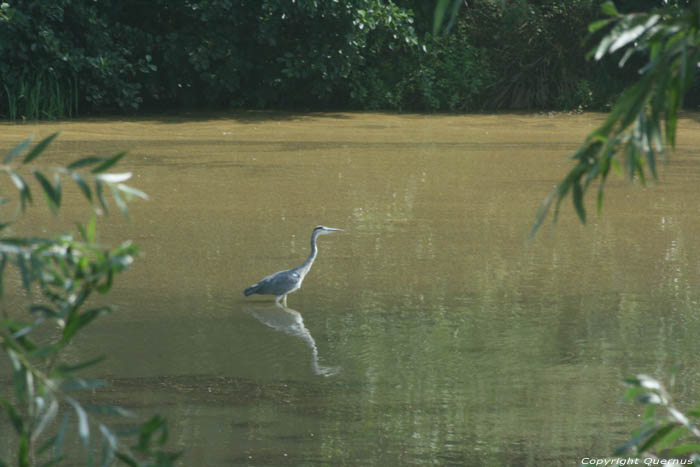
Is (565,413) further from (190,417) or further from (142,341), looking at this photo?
(142,341)

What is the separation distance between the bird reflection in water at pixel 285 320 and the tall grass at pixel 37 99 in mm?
11676

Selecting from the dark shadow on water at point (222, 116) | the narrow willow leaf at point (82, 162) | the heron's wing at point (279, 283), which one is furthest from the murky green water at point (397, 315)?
the dark shadow on water at point (222, 116)

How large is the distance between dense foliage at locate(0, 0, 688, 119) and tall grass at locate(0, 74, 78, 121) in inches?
1.0

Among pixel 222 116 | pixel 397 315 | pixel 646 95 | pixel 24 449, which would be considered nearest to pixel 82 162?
pixel 24 449

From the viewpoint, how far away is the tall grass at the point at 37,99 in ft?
56.2

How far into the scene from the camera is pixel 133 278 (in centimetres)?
713

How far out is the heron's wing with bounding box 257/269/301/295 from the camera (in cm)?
660

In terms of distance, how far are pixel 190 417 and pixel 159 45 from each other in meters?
14.8

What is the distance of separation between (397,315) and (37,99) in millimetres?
12506

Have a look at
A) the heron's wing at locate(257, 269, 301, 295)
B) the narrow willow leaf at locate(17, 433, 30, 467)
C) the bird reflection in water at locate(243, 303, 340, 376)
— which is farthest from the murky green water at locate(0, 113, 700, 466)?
the narrow willow leaf at locate(17, 433, 30, 467)

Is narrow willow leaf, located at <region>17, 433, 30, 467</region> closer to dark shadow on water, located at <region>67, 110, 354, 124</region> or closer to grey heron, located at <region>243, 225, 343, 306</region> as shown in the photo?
grey heron, located at <region>243, 225, 343, 306</region>

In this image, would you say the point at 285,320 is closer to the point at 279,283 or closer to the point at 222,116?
the point at 279,283

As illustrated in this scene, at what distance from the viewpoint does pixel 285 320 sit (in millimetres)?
6398

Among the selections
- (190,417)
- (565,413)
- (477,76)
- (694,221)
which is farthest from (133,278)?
(477,76)
